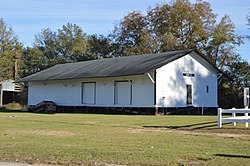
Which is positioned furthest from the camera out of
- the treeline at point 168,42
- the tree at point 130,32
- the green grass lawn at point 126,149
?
the tree at point 130,32

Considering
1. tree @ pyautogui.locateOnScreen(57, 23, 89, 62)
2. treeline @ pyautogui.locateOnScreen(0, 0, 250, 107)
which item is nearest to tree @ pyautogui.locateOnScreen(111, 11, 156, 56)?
treeline @ pyautogui.locateOnScreen(0, 0, 250, 107)

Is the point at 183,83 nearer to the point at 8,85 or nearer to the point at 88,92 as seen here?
the point at 88,92

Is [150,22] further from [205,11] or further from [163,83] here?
[163,83]

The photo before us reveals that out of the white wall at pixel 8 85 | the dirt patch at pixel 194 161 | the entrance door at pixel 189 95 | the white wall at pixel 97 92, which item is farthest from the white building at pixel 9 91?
the dirt patch at pixel 194 161

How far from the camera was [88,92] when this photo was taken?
1608 inches

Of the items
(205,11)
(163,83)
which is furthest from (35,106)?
(205,11)

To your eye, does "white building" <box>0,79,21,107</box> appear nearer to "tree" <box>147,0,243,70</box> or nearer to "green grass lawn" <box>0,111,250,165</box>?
"tree" <box>147,0,243,70</box>

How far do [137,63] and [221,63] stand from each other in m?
18.6

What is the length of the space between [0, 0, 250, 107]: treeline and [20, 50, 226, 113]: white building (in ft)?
28.8

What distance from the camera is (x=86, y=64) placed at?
4691cm

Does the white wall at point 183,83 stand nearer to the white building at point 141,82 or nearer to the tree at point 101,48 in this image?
the white building at point 141,82

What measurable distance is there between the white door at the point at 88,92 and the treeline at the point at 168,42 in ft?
51.5

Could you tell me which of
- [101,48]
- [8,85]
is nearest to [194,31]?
[101,48]

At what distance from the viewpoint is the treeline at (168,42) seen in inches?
2014
